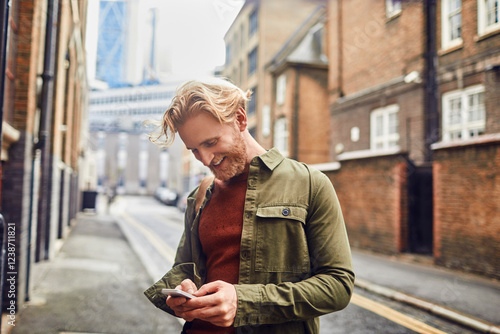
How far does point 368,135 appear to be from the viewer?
13938 mm

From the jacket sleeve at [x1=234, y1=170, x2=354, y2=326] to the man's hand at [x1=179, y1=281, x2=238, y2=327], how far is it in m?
0.04

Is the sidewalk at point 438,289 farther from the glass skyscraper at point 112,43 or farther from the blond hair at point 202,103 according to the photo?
the glass skyscraper at point 112,43

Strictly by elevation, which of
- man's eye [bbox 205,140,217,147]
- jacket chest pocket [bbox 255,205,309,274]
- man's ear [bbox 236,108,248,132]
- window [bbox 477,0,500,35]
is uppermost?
window [bbox 477,0,500,35]

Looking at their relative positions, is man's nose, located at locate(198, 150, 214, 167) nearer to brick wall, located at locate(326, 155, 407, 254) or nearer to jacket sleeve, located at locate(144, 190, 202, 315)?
jacket sleeve, located at locate(144, 190, 202, 315)

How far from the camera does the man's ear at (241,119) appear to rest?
1364 millimetres

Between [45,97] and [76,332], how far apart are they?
3719mm

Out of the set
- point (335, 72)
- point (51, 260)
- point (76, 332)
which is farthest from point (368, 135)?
point (76, 332)

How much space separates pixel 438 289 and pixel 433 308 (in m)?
1.07

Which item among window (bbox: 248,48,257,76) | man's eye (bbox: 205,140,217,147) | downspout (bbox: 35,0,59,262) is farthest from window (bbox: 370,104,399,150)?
man's eye (bbox: 205,140,217,147)

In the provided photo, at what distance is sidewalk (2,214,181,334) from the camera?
4.15 meters

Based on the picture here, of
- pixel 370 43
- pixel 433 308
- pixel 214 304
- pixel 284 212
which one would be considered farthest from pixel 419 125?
pixel 214 304

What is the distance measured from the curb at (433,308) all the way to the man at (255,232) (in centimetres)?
418

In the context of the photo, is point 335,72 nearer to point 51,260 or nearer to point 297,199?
point 51,260

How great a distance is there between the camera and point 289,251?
1324mm
